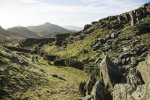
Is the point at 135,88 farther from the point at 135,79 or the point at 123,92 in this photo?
the point at 135,79

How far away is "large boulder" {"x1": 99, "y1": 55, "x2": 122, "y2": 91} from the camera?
165ft

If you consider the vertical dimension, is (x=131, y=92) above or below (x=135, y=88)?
below

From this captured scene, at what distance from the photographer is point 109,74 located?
51281mm

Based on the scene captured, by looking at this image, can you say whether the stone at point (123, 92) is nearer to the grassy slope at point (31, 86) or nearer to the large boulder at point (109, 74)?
the large boulder at point (109, 74)

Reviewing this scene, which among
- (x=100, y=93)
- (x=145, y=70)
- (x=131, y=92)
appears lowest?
(x=100, y=93)

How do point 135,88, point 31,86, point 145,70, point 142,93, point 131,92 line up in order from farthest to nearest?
point 31,86 → point 145,70 → point 135,88 → point 131,92 → point 142,93

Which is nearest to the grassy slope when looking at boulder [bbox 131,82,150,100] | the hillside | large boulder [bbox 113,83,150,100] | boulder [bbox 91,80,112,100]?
the hillside

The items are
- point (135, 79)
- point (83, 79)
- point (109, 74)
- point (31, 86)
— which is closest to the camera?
point (135, 79)

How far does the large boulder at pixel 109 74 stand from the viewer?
165 feet

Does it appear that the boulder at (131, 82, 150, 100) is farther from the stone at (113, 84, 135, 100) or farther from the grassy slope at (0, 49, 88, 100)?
the grassy slope at (0, 49, 88, 100)

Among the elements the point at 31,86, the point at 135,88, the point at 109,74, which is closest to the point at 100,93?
the point at 109,74

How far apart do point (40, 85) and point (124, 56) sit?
57.1 meters

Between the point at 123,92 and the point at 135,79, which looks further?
the point at 135,79

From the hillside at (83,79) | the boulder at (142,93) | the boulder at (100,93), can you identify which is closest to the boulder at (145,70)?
the hillside at (83,79)
